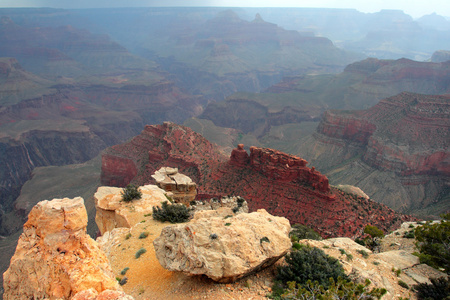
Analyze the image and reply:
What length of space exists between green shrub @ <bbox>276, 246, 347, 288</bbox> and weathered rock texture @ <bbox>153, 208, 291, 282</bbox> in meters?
0.80

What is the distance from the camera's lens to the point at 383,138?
248 feet

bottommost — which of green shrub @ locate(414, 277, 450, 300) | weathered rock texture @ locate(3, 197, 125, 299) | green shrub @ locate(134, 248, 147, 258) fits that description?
green shrub @ locate(134, 248, 147, 258)

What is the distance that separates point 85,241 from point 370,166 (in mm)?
77959

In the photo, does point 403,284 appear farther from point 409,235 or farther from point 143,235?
point 143,235

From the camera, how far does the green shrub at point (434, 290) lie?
15.5 meters

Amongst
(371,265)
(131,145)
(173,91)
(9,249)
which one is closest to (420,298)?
(371,265)

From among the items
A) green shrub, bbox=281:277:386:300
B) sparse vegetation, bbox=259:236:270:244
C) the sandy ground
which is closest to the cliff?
the sandy ground

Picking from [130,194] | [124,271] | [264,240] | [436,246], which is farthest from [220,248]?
[436,246]

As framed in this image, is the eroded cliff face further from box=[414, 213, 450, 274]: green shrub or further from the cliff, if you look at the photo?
the cliff

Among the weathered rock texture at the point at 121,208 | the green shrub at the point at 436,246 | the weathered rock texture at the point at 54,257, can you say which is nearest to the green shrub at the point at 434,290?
the green shrub at the point at 436,246

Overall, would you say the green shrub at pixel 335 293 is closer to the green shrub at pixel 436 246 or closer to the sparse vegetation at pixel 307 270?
the sparse vegetation at pixel 307 270

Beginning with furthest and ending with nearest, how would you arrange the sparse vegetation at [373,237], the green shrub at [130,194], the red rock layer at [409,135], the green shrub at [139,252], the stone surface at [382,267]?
1. the red rock layer at [409,135]
2. the green shrub at [130,194]
3. the sparse vegetation at [373,237]
4. the green shrub at [139,252]
5. the stone surface at [382,267]

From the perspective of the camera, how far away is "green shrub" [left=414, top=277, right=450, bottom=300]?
15459 mm

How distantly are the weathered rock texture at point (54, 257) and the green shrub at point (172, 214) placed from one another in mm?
11954
